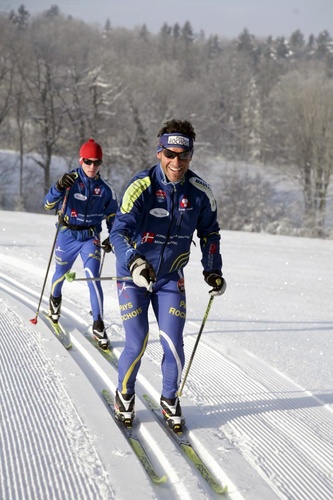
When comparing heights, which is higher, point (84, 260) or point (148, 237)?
point (148, 237)

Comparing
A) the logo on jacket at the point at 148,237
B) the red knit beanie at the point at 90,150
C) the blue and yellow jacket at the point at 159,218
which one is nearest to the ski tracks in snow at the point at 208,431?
the blue and yellow jacket at the point at 159,218

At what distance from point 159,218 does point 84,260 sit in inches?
103

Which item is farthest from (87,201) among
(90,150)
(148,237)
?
(148,237)

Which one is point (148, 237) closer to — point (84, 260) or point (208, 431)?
point (208, 431)

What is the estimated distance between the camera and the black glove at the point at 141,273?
3.45 m

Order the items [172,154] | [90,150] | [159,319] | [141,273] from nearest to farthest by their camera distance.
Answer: [141,273], [172,154], [159,319], [90,150]

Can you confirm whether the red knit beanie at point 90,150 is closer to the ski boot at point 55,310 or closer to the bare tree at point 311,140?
the ski boot at point 55,310

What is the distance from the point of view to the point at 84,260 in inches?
243

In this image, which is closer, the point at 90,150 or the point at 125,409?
the point at 125,409

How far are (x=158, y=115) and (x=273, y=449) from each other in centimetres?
3979

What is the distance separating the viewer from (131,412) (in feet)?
13.1

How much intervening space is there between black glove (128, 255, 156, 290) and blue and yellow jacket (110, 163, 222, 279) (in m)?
0.08

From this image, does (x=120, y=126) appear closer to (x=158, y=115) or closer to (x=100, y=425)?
(x=158, y=115)

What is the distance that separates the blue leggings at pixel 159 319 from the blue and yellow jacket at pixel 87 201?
7.73 feet
